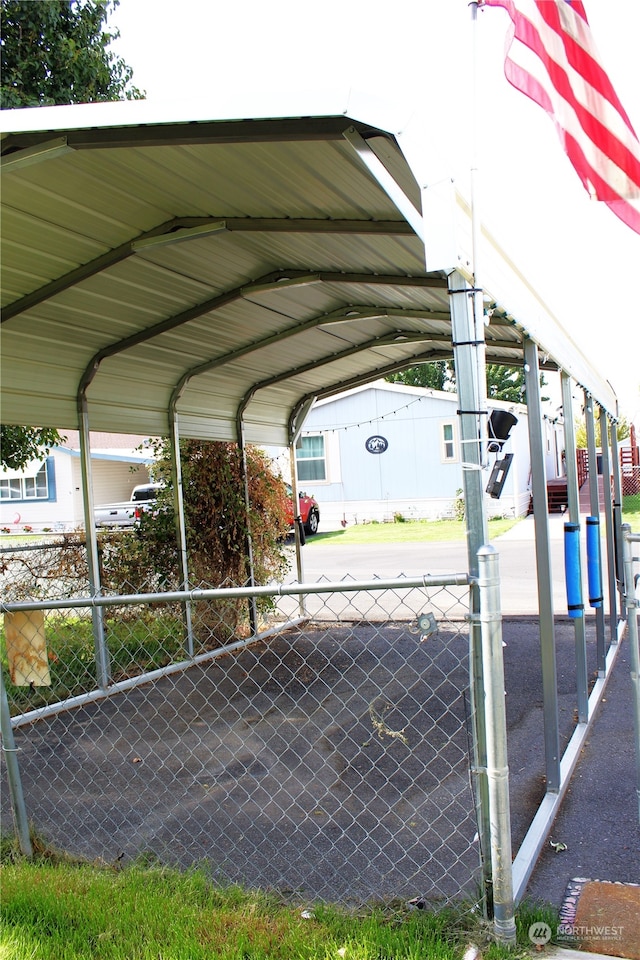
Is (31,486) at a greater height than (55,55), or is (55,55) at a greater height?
(55,55)

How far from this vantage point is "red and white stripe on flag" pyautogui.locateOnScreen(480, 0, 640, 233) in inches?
132

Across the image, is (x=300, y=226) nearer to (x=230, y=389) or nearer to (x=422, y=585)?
(x=422, y=585)

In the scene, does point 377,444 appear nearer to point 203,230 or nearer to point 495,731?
point 203,230

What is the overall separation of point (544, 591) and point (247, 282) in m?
3.38

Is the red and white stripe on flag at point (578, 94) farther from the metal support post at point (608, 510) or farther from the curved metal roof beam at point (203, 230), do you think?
the metal support post at point (608, 510)

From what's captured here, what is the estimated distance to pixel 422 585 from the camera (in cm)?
259

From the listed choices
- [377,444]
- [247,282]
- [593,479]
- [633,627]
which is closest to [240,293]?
[247,282]

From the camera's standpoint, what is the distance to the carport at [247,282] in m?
2.55

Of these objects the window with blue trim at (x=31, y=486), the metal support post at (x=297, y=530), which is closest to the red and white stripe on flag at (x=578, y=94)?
the metal support post at (x=297, y=530)

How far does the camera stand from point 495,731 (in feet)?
7.83

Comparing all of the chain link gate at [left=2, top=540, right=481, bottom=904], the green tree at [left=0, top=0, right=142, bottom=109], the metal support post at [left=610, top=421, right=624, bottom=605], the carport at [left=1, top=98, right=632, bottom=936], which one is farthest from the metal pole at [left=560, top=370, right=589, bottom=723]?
the green tree at [left=0, top=0, right=142, bottom=109]

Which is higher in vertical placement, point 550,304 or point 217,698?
point 550,304

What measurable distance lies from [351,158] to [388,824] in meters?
3.18

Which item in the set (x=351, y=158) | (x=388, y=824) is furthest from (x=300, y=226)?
(x=388, y=824)
